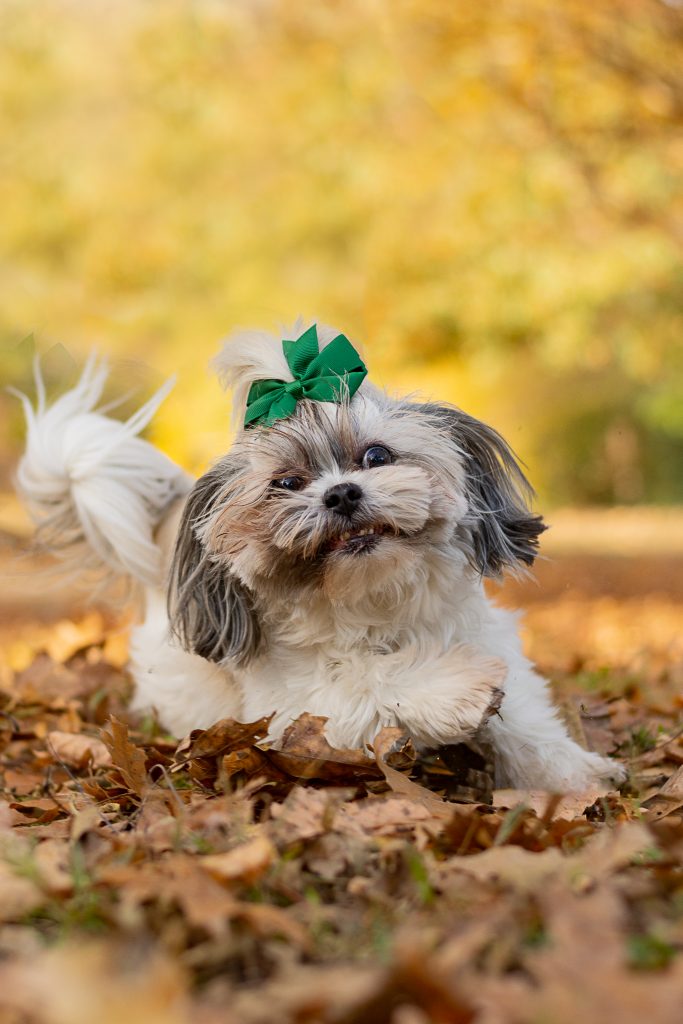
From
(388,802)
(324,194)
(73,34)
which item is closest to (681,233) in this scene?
(324,194)

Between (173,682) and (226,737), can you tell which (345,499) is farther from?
(173,682)

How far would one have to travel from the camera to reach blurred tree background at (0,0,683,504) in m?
12.5

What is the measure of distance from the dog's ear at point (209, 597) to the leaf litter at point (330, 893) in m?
0.35

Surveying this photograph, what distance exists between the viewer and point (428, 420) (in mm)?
3275

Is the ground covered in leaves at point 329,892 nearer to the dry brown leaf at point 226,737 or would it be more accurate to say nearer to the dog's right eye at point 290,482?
the dry brown leaf at point 226,737

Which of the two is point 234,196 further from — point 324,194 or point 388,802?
point 388,802

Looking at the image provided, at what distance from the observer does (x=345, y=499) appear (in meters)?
2.90

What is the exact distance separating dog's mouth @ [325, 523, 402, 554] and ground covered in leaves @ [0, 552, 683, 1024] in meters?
0.45

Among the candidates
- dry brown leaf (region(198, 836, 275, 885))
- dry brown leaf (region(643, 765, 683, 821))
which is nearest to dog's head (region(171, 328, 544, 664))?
dry brown leaf (region(643, 765, 683, 821))

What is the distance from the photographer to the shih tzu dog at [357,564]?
2.95 meters

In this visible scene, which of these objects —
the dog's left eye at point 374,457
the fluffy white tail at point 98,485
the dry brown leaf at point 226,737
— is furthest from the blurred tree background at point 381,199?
the dry brown leaf at point 226,737

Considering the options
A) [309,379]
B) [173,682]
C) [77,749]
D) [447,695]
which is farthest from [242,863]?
[173,682]

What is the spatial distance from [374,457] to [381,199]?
1140cm

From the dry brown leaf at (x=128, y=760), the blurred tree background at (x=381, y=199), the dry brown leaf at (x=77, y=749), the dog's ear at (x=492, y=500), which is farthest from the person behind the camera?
the blurred tree background at (x=381, y=199)
